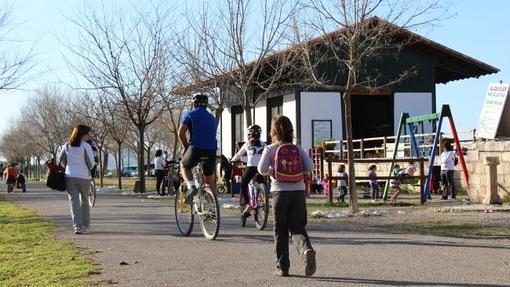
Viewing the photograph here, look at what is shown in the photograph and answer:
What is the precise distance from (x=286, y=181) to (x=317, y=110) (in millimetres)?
27683

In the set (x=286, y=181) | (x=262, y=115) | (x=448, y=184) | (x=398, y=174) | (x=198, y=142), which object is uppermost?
(x=262, y=115)

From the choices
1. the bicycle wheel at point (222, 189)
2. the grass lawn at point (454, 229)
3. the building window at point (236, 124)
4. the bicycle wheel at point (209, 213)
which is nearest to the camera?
the bicycle wheel at point (209, 213)

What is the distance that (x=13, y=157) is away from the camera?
85375 millimetres

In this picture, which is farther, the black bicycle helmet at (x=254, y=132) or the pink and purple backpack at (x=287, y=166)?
the black bicycle helmet at (x=254, y=132)

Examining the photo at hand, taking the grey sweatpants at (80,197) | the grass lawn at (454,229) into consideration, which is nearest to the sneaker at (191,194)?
the grey sweatpants at (80,197)

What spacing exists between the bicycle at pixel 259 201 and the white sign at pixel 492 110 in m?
8.27

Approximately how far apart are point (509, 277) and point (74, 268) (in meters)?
4.48

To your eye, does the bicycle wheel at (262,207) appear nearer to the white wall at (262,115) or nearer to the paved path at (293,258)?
the paved path at (293,258)

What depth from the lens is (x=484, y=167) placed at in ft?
55.1

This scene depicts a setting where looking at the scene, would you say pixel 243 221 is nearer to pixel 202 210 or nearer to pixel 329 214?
pixel 202 210

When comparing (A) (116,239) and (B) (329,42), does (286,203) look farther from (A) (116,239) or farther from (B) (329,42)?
(B) (329,42)

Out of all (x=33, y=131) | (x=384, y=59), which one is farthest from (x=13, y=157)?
(x=384, y=59)

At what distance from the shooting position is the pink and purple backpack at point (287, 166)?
23.3ft

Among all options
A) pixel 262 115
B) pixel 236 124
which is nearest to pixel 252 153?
pixel 262 115
